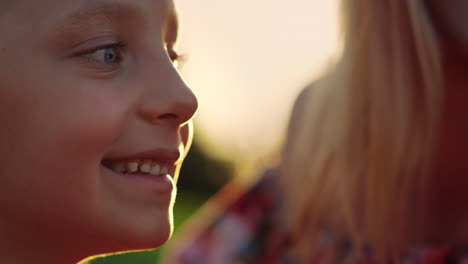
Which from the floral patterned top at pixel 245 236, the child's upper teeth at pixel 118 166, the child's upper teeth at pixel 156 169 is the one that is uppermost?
the child's upper teeth at pixel 118 166

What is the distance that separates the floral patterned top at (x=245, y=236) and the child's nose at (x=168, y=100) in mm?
907

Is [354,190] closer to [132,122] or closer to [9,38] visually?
[132,122]

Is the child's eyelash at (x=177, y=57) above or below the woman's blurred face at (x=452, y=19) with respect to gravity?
above

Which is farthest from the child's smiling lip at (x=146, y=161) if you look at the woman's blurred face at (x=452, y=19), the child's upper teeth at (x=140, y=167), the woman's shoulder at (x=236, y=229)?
the woman's shoulder at (x=236, y=229)

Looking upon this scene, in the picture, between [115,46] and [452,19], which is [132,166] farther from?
[452,19]

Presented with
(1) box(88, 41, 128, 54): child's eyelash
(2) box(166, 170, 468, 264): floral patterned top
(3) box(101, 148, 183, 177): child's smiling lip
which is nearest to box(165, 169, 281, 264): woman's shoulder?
(2) box(166, 170, 468, 264): floral patterned top

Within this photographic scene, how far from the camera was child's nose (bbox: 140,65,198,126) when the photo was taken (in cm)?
99

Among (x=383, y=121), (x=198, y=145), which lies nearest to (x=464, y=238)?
(x=383, y=121)

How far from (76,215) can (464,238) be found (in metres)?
1.02

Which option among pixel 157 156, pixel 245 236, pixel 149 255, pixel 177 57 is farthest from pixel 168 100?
pixel 149 255

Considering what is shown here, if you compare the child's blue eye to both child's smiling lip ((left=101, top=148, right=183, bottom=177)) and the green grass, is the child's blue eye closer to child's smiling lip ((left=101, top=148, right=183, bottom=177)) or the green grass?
child's smiling lip ((left=101, top=148, right=183, bottom=177))

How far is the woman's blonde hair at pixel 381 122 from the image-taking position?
5.42 feet

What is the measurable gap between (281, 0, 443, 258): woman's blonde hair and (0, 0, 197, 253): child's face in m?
0.78

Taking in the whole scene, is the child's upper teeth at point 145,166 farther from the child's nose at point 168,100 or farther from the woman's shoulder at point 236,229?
the woman's shoulder at point 236,229
